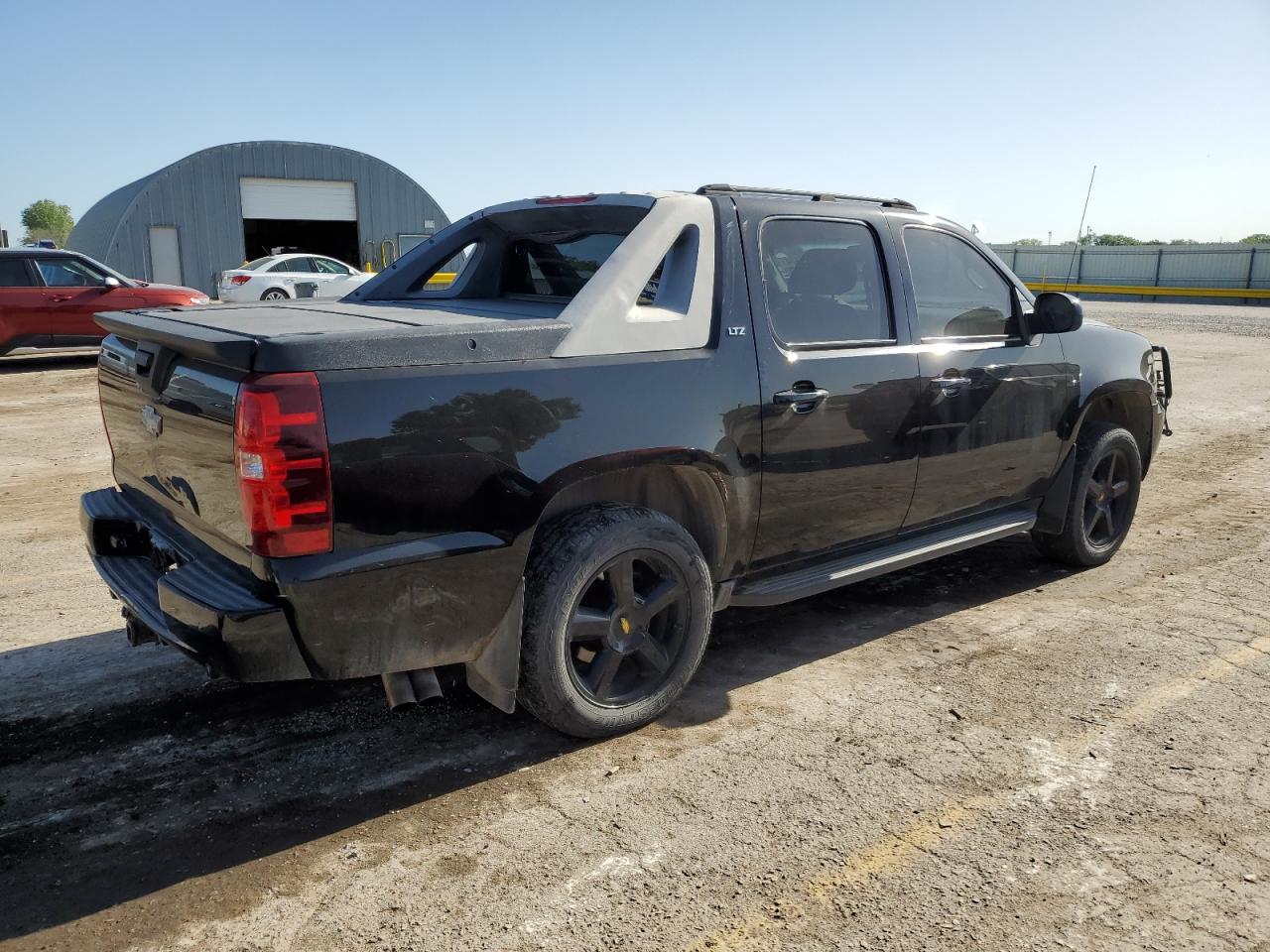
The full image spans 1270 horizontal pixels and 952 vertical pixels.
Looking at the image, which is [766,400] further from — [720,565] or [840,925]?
[840,925]

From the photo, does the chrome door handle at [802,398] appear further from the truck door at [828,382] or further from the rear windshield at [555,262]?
the rear windshield at [555,262]

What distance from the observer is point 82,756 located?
3.45 meters

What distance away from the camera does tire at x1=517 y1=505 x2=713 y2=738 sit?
332cm

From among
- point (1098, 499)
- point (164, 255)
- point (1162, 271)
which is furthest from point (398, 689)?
point (1162, 271)

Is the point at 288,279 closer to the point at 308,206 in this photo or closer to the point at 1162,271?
the point at 308,206

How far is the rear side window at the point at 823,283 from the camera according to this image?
13.0ft

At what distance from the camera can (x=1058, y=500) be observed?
17.5 feet

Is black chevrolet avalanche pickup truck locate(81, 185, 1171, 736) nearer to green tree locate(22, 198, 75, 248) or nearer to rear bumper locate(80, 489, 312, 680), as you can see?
rear bumper locate(80, 489, 312, 680)

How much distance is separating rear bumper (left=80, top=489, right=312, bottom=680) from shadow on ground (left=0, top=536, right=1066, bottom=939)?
52cm

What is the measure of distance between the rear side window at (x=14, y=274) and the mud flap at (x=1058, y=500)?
1417cm

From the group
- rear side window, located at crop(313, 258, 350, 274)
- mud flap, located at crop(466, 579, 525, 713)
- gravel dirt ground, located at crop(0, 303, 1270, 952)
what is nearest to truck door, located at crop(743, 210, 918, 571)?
gravel dirt ground, located at crop(0, 303, 1270, 952)

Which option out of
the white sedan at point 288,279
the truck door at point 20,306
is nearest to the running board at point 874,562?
the truck door at point 20,306

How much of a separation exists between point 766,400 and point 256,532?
1861mm

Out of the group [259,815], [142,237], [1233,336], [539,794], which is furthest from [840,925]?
[142,237]
